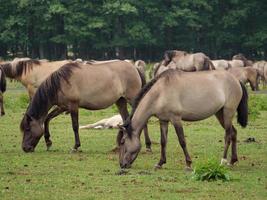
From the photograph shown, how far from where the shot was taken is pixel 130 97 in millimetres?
19172

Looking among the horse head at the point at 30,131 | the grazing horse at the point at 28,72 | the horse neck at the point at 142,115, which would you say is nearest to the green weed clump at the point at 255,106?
the grazing horse at the point at 28,72

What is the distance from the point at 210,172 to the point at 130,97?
544cm

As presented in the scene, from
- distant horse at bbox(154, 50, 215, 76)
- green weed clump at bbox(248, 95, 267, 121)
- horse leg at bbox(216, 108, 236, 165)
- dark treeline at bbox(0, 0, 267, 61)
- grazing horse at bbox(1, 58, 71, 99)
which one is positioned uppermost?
horse leg at bbox(216, 108, 236, 165)

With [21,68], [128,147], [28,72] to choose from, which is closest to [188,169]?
[128,147]

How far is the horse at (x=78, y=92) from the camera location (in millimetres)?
18328

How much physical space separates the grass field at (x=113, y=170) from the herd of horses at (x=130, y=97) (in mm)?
491

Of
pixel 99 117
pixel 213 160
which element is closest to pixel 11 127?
pixel 99 117

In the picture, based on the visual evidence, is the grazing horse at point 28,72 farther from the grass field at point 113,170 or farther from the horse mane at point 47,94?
the horse mane at point 47,94

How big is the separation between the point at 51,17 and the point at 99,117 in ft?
148

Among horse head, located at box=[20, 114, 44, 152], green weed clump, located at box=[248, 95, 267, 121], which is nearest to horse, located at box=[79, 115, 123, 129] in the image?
green weed clump, located at box=[248, 95, 267, 121]

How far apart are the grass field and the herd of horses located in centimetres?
49

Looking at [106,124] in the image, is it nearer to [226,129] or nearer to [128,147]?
[226,129]

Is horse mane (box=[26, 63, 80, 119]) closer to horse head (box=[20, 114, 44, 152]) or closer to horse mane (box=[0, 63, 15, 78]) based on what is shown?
horse head (box=[20, 114, 44, 152])

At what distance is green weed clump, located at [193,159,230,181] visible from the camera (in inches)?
551
